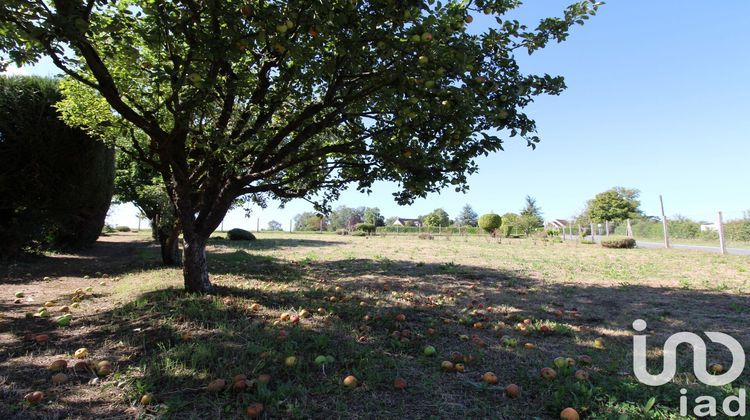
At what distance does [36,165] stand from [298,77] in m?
8.99

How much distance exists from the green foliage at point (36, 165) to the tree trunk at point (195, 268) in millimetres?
7182

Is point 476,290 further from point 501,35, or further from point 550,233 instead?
point 550,233

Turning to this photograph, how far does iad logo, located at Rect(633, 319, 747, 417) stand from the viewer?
8.61ft

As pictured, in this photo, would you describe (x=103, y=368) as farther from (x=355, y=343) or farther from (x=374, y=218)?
(x=374, y=218)

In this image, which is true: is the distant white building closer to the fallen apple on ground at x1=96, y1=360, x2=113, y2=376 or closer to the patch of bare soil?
the patch of bare soil

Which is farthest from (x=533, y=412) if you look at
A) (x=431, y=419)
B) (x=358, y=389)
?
(x=358, y=389)

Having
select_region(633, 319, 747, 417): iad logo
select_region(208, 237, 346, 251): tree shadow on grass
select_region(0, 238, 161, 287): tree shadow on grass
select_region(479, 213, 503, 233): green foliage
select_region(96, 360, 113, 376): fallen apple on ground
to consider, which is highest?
select_region(479, 213, 503, 233): green foliage

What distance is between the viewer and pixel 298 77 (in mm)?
4945

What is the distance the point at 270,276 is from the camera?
7613mm

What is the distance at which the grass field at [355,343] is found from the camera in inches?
104

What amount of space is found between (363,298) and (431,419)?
11.1 feet

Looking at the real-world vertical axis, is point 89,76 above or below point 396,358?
above

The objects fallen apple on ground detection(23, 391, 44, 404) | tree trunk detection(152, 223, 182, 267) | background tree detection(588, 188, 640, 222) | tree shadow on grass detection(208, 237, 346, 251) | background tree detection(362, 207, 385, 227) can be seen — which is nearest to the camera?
fallen apple on ground detection(23, 391, 44, 404)

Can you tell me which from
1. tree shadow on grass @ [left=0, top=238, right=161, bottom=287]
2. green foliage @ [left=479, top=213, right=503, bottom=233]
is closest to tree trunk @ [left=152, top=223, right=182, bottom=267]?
tree shadow on grass @ [left=0, top=238, right=161, bottom=287]
